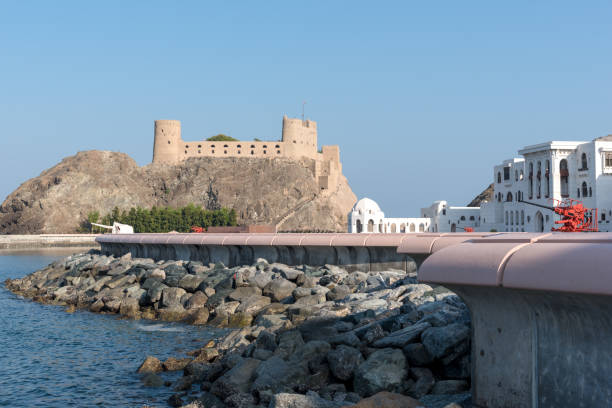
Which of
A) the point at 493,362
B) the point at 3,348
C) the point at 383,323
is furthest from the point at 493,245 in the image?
the point at 3,348

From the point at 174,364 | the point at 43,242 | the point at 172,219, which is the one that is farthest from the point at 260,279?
the point at 43,242

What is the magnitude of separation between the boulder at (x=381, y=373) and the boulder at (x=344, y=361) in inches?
10.8

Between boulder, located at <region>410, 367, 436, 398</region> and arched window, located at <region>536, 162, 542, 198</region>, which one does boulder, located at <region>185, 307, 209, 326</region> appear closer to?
boulder, located at <region>410, 367, 436, 398</region>

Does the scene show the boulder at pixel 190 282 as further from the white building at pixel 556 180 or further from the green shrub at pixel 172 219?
the green shrub at pixel 172 219

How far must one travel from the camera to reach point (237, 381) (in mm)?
11102

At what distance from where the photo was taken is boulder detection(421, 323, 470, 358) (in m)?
9.13

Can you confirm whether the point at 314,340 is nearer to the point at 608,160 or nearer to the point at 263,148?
the point at 608,160

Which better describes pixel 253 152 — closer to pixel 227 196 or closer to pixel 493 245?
pixel 227 196

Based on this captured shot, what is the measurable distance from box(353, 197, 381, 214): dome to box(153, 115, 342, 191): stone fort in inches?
1890

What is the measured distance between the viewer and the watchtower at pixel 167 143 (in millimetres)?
140750

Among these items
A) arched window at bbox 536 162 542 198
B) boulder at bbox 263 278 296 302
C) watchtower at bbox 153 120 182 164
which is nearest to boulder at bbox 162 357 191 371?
boulder at bbox 263 278 296 302

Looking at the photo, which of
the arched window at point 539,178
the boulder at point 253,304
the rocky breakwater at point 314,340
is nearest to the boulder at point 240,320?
the rocky breakwater at point 314,340

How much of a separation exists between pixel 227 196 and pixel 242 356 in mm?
126240

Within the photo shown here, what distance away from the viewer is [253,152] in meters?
144
